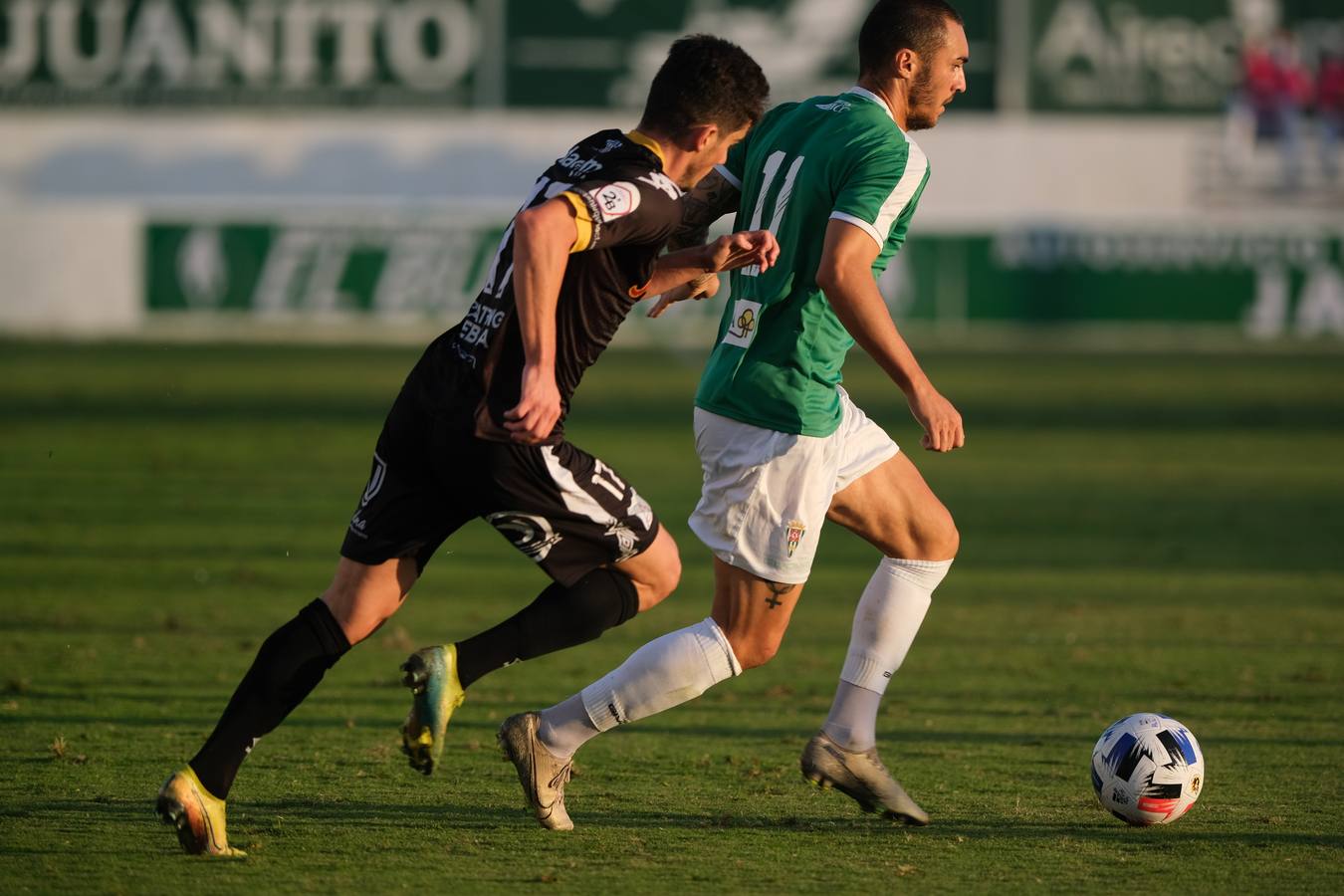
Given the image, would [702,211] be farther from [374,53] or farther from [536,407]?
[374,53]

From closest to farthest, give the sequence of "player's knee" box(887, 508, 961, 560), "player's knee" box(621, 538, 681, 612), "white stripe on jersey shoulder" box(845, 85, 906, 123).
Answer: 1. "player's knee" box(621, 538, 681, 612)
2. "white stripe on jersey shoulder" box(845, 85, 906, 123)
3. "player's knee" box(887, 508, 961, 560)

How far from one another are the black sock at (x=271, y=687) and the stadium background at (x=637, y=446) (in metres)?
0.28

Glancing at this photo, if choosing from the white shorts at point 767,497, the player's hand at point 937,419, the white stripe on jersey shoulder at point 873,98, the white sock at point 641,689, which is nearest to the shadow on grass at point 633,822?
the white sock at point 641,689

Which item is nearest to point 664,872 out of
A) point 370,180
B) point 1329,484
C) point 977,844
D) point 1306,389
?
point 977,844

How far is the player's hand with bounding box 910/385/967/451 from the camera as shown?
492 centimetres

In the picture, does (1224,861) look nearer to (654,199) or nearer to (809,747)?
(809,747)

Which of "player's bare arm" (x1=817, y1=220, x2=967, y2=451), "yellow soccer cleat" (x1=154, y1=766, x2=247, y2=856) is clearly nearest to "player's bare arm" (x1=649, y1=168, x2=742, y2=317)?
"player's bare arm" (x1=817, y1=220, x2=967, y2=451)

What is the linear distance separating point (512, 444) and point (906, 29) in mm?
1614

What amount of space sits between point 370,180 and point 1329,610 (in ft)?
102

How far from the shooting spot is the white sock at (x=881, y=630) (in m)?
5.38

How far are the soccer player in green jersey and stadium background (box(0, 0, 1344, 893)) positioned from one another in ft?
0.98

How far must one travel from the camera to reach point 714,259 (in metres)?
5.05

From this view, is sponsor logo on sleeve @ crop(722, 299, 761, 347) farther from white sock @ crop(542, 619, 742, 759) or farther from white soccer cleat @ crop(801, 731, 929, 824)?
white soccer cleat @ crop(801, 731, 929, 824)

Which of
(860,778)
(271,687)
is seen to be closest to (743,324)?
(860,778)
